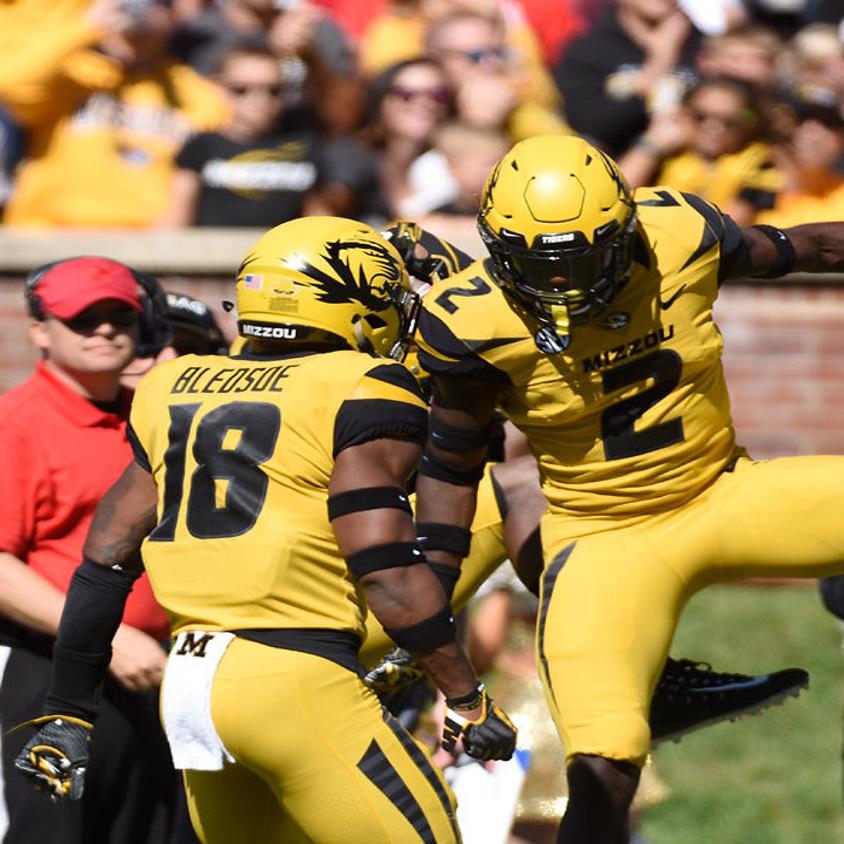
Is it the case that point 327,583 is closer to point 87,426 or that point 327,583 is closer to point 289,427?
point 289,427

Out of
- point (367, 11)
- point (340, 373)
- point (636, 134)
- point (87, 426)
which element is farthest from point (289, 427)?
point (367, 11)

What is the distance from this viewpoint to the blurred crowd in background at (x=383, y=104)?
866 cm

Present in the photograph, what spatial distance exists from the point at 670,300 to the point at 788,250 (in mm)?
413

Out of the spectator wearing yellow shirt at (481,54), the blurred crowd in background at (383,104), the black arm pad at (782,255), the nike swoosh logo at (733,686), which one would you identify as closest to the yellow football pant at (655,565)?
the nike swoosh logo at (733,686)

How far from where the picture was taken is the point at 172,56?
362 inches

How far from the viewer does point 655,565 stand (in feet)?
16.9

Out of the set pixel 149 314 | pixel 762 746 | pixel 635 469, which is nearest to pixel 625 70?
pixel 762 746

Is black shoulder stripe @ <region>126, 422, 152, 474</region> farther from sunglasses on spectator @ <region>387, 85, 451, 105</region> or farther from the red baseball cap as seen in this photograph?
sunglasses on spectator @ <region>387, 85, 451, 105</region>

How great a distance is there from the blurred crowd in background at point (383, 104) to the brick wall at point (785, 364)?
49 cm

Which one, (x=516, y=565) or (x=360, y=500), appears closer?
(x=360, y=500)

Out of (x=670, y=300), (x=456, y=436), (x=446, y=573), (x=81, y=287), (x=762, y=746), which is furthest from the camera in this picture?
(x=762, y=746)

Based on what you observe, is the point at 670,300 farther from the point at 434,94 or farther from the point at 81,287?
the point at 434,94

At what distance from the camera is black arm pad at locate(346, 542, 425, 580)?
4176 mm

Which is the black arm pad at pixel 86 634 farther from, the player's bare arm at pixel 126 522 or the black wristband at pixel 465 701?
the black wristband at pixel 465 701
